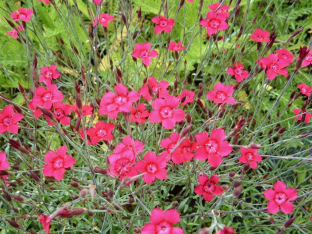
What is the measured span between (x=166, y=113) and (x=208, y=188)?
58 cm

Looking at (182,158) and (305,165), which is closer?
(182,158)

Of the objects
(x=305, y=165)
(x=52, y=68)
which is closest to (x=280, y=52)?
(x=305, y=165)

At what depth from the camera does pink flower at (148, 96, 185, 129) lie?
1.66m

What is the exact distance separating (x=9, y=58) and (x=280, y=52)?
2.93 meters

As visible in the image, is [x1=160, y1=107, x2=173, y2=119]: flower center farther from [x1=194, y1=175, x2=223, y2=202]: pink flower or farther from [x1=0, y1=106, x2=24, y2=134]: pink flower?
[x1=0, y1=106, x2=24, y2=134]: pink flower

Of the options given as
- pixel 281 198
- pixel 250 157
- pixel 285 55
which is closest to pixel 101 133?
pixel 250 157

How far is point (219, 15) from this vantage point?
7.25 ft

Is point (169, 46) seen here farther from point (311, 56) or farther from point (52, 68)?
point (311, 56)

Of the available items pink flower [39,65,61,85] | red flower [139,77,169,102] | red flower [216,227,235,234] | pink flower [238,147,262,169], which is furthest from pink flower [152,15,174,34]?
red flower [216,227,235,234]

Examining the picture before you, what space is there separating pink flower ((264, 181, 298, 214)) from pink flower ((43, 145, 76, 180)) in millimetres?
1194

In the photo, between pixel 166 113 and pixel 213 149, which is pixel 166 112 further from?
pixel 213 149

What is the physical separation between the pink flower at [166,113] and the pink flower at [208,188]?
1.43ft

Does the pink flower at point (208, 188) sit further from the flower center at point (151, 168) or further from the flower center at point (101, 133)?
the flower center at point (101, 133)

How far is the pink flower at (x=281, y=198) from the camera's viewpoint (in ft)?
5.41
